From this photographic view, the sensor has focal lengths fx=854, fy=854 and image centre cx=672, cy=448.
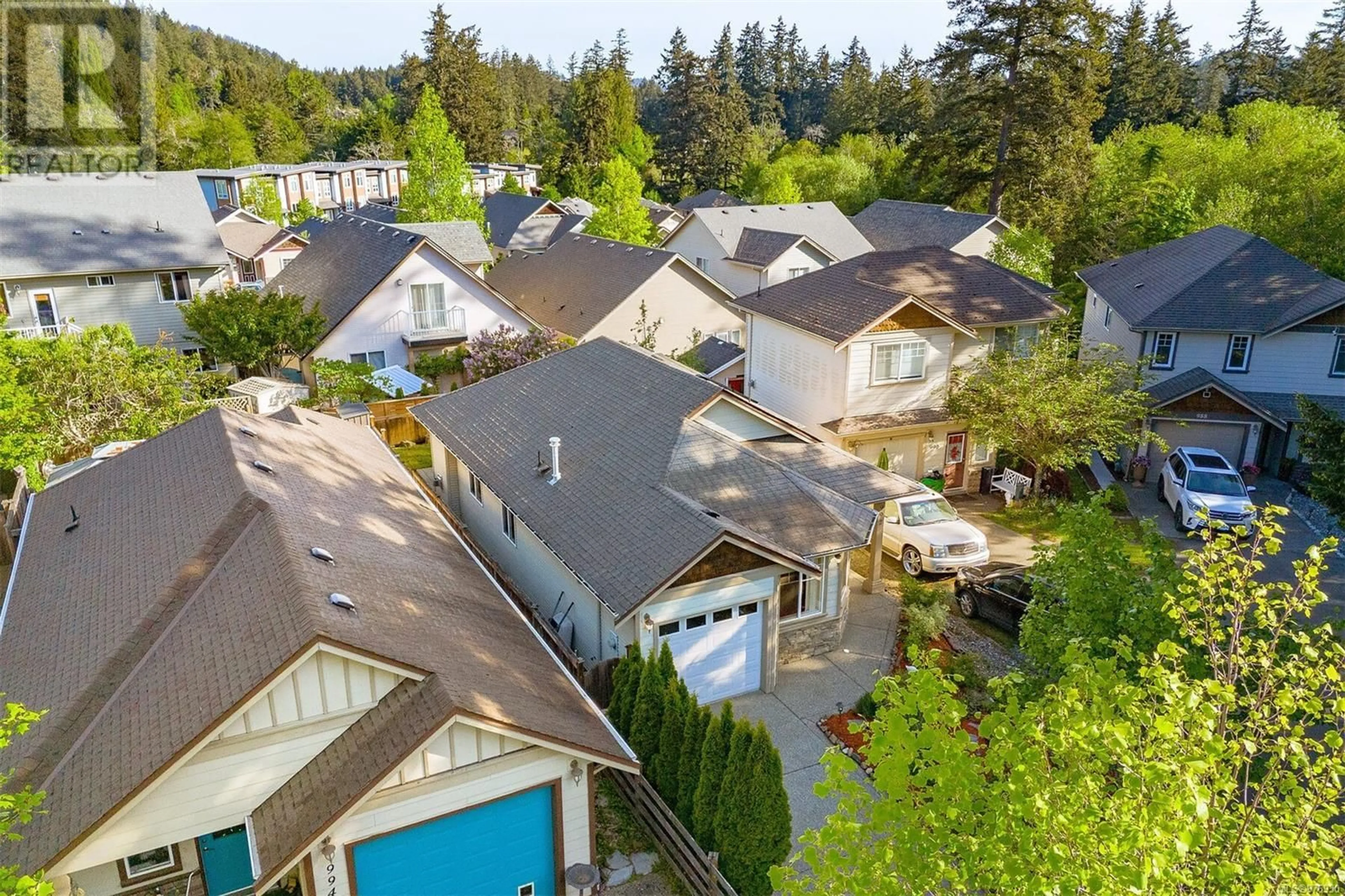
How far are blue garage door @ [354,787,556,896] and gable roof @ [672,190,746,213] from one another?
6619 cm

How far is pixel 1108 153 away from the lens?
58219 millimetres

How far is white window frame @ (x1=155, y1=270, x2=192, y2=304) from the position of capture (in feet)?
120

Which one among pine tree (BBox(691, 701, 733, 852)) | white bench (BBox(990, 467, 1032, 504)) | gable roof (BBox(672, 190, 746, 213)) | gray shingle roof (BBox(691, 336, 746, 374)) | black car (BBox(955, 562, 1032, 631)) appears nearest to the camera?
pine tree (BBox(691, 701, 733, 852))

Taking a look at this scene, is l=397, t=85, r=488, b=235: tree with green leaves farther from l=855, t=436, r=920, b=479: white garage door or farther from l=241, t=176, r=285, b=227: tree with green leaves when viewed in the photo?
l=855, t=436, r=920, b=479: white garage door

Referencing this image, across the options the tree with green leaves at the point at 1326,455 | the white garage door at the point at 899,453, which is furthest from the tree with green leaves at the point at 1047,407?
the tree with green leaves at the point at 1326,455

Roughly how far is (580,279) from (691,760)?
34.0 meters

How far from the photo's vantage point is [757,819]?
1151cm

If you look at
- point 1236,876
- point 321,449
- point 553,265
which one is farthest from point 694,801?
point 553,265

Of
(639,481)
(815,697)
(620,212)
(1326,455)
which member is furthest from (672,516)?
(620,212)

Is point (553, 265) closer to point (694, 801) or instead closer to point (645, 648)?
point (645, 648)

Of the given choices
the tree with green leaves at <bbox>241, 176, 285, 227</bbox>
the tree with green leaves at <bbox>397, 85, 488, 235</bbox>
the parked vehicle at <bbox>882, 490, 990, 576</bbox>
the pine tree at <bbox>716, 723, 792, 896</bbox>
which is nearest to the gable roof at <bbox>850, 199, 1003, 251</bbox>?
the parked vehicle at <bbox>882, 490, 990, 576</bbox>

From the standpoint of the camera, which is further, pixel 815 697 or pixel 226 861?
pixel 815 697

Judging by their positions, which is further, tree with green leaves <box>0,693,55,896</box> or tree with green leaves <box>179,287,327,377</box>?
tree with green leaves <box>179,287,327,377</box>

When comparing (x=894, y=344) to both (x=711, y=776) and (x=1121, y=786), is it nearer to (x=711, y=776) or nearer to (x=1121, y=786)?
(x=711, y=776)
